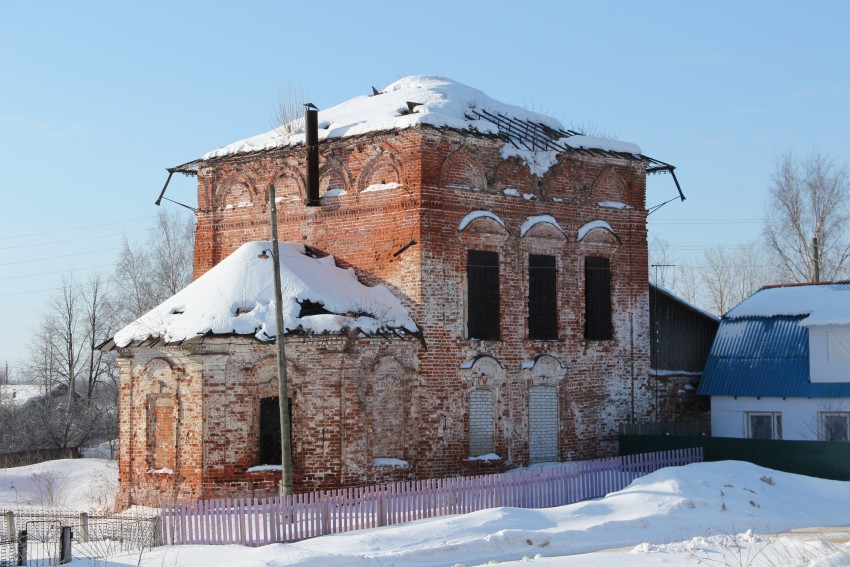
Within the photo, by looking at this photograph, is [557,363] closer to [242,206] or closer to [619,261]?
[619,261]

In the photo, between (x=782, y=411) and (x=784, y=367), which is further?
(x=784, y=367)

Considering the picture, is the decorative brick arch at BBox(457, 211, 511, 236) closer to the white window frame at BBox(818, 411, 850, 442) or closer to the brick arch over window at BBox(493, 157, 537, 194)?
the brick arch over window at BBox(493, 157, 537, 194)

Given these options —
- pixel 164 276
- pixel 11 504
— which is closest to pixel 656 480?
pixel 11 504

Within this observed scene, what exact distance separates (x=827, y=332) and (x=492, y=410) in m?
8.37

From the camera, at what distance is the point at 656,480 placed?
18.8 m

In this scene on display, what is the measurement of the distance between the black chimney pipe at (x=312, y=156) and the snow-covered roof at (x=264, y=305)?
1.50 metres

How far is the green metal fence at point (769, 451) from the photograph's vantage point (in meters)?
21.4

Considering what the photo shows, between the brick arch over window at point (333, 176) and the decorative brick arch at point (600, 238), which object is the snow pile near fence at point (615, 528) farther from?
the brick arch over window at point (333, 176)

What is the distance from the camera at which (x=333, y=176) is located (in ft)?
76.0

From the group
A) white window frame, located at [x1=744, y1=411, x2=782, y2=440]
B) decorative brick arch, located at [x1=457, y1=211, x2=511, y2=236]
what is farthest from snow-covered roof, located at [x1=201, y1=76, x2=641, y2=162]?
white window frame, located at [x1=744, y1=411, x2=782, y2=440]

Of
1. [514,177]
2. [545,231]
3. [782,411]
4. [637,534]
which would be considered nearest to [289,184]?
[514,177]

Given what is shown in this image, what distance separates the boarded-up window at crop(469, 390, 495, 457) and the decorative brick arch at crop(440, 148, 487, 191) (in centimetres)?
451

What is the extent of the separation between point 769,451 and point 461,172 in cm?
903

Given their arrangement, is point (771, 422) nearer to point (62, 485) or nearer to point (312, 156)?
point (312, 156)
